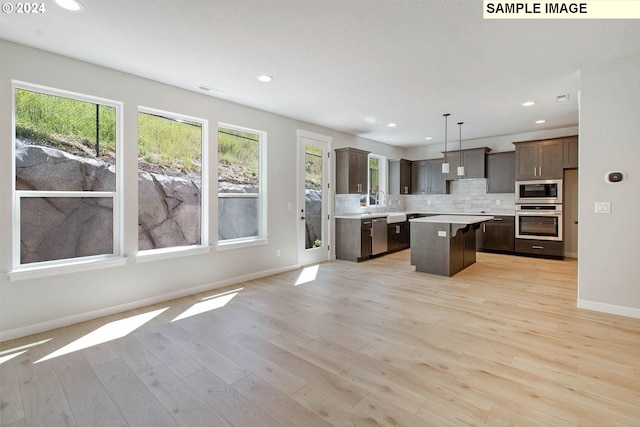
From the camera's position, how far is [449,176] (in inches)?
297

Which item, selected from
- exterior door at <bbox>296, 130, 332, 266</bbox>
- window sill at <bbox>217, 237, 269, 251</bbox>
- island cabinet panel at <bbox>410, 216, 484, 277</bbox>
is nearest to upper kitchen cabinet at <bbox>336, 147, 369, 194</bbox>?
exterior door at <bbox>296, 130, 332, 266</bbox>

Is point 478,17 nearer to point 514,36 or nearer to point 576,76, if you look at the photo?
point 514,36

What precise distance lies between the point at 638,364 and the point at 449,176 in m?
5.69

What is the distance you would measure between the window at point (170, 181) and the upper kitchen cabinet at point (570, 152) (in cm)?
649

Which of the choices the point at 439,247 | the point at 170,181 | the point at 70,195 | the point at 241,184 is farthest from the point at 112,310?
the point at 439,247

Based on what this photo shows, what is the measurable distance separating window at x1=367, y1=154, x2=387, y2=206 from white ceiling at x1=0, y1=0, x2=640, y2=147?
10.8 ft

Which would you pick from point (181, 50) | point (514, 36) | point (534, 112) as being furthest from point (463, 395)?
point (534, 112)

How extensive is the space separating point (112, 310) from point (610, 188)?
5430 millimetres

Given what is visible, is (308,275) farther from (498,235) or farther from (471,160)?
(471,160)

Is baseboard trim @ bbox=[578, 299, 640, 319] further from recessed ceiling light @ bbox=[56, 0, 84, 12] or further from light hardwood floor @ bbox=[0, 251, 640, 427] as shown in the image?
recessed ceiling light @ bbox=[56, 0, 84, 12]

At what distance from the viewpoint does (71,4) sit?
224 cm

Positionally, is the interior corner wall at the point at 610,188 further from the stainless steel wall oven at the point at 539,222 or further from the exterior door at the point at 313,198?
the exterior door at the point at 313,198

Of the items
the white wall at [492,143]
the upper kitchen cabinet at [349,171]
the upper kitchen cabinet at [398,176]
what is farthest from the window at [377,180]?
the upper kitchen cabinet at [349,171]

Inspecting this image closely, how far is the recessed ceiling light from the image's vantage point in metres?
2.21
